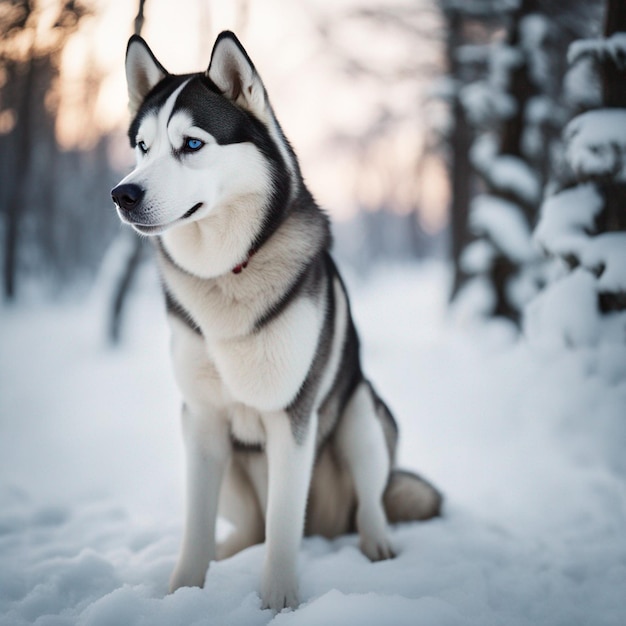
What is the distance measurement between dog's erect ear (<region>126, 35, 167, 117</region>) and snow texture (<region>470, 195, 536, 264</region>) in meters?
5.11

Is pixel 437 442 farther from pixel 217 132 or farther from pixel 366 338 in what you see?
pixel 366 338

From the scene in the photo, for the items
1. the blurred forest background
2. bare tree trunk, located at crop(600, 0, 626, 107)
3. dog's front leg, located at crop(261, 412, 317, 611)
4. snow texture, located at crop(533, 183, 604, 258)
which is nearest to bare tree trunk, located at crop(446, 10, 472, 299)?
the blurred forest background

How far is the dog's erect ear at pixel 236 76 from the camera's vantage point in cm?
169

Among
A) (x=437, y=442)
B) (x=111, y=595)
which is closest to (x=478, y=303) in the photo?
(x=437, y=442)

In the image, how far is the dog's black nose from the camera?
1594 millimetres

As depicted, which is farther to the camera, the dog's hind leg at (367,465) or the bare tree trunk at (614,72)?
the bare tree trunk at (614,72)

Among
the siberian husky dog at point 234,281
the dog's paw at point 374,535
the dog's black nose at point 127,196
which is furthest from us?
the dog's paw at point 374,535

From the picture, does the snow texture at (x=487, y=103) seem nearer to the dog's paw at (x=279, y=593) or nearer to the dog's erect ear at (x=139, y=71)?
the dog's erect ear at (x=139, y=71)

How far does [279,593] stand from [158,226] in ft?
4.69

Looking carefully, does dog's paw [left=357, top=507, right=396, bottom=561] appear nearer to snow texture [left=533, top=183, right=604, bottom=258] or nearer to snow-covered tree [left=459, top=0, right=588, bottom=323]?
snow texture [left=533, top=183, right=604, bottom=258]

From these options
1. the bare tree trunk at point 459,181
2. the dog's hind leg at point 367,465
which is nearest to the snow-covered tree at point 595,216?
the dog's hind leg at point 367,465

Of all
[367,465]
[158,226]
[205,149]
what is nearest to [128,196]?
[158,226]

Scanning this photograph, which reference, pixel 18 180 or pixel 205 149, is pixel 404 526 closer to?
pixel 205 149

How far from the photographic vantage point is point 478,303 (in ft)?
21.5
